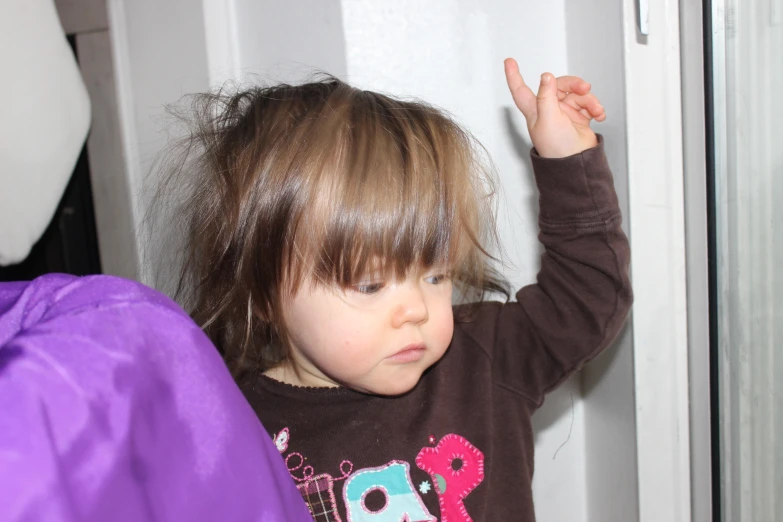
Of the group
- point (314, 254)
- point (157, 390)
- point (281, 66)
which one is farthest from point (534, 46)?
point (157, 390)

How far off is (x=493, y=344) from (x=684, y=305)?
9.6 inches

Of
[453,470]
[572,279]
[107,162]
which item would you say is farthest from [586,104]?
[107,162]

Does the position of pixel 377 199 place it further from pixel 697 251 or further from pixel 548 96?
pixel 697 251

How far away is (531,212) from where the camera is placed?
2.87ft

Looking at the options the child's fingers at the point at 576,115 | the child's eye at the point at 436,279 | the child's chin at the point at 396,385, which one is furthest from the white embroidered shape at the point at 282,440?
the child's fingers at the point at 576,115

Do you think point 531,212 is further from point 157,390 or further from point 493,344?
point 157,390

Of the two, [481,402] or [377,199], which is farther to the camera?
[481,402]

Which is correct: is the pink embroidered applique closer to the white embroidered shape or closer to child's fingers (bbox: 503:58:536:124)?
the white embroidered shape

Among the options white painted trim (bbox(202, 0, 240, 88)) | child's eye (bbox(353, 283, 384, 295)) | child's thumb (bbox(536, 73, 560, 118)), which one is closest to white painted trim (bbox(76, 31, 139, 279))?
white painted trim (bbox(202, 0, 240, 88))

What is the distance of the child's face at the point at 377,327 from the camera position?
61 centimetres

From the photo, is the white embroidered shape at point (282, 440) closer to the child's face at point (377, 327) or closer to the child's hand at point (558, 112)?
the child's face at point (377, 327)

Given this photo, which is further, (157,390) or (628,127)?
(628,127)

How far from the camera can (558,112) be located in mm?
673

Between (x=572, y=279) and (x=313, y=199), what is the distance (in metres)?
0.27
